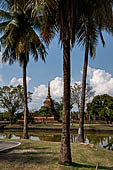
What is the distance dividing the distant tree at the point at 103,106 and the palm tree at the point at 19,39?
38003 millimetres

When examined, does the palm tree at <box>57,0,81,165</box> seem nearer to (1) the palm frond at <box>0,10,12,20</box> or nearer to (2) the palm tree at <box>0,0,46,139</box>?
(2) the palm tree at <box>0,0,46,139</box>

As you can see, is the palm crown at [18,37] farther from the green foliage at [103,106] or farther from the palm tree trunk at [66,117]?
the green foliage at [103,106]

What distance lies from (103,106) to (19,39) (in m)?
42.5

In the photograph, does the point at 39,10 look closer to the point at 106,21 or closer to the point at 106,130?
the point at 106,21

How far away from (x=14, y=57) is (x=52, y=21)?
9.79 meters

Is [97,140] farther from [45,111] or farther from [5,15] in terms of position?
[45,111]

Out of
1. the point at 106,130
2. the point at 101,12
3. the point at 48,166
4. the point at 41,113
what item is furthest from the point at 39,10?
the point at 41,113

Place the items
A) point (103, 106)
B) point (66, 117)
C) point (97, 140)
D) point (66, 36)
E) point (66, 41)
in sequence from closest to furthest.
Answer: point (66, 36)
point (66, 117)
point (66, 41)
point (97, 140)
point (103, 106)

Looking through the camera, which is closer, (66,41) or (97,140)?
(66,41)

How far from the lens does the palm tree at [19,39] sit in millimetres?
15758

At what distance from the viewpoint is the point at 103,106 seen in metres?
54.7

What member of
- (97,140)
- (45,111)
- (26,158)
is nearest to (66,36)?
(26,158)

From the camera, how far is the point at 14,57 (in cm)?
1720

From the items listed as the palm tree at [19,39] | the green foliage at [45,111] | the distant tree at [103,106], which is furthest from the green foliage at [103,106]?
the palm tree at [19,39]
